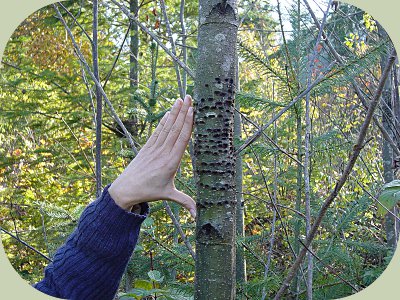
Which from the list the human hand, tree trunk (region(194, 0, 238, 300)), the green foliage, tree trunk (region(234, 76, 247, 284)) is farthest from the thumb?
tree trunk (region(234, 76, 247, 284))

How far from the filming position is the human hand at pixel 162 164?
1082 millimetres

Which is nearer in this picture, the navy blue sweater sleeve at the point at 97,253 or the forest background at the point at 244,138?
the navy blue sweater sleeve at the point at 97,253

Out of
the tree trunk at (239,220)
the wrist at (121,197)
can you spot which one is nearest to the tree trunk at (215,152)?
the wrist at (121,197)

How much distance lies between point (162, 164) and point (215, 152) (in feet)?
0.51

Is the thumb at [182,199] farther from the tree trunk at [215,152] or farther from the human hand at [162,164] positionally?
the tree trunk at [215,152]

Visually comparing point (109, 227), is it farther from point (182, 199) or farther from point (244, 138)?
point (244, 138)

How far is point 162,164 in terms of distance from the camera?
109 centimetres

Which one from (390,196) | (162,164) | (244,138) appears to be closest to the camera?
(390,196)

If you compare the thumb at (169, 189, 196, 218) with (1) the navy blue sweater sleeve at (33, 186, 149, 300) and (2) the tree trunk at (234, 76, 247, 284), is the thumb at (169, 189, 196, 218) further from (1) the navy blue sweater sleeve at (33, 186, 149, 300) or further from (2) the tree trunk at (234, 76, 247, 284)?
(2) the tree trunk at (234, 76, 247, 284)

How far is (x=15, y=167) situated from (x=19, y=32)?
1.02 m

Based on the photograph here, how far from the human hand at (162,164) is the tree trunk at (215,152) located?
0.26 feet

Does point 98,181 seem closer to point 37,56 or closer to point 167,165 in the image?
point 167,165

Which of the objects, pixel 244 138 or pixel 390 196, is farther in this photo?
pixel 244 138

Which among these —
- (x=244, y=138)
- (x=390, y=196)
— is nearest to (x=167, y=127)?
(x=390, y=196)
